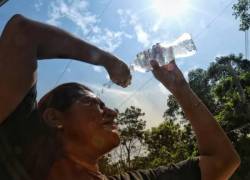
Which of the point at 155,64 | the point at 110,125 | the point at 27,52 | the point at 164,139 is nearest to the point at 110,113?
the point at 110,125

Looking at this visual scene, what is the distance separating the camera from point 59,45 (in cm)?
140

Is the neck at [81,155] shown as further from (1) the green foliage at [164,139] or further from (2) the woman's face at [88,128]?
(1) the green foliage at [164,139]

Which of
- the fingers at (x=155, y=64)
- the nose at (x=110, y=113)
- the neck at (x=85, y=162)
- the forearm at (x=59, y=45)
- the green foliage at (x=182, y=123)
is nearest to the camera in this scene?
the forearm at (x=59, y=45)

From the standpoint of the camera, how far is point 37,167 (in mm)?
1301

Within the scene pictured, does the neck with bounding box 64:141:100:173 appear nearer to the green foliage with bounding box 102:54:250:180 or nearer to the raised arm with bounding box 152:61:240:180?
the raised arm with bounding box 152:61:240:180

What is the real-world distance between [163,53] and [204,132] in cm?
78

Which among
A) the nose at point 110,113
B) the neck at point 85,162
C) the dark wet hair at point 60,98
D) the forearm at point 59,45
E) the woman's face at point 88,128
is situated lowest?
the neck at point 85,162

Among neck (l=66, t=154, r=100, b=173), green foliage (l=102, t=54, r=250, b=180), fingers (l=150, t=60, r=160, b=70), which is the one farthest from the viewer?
green foliage (l=102, t=54, r=250, b=180)

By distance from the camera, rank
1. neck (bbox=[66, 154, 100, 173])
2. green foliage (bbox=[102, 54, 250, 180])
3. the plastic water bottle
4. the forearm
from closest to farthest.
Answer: the forearm, neck (bbox=[66, 154, 100, 173]), the plastic water bottle, green foliage (bbox=[102, 54, 250, 180])

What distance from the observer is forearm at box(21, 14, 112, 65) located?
135 centimetres

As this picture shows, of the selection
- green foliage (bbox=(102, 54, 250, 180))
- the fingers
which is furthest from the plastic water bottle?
green foliage (bbox=(102, 54, 250, 180))

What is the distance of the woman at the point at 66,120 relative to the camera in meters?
1.25

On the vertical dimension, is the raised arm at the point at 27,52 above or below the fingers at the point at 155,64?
below

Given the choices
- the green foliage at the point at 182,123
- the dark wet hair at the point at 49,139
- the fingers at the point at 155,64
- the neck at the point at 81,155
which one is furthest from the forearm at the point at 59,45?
the green foliage at the point at 182,123
